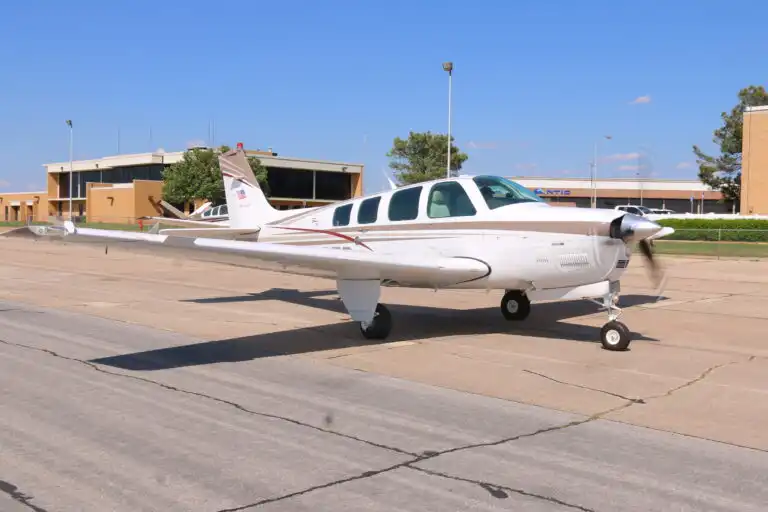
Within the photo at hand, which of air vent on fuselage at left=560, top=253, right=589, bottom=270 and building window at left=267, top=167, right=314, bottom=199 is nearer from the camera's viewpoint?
air vent on fuselage at left=560, top=253, right=589, bottom=270

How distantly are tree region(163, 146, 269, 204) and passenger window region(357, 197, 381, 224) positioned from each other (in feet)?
203

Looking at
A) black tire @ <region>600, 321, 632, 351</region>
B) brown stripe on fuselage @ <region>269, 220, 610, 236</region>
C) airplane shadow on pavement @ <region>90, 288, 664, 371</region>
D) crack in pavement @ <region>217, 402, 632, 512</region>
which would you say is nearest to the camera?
crack in pavement @ <region>217, 402, 632, 512</region>

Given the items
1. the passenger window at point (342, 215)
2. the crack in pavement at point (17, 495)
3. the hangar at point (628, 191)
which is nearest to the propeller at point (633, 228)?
the passenger window at point (342, 215)

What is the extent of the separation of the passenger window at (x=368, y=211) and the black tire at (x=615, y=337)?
3.95 metres

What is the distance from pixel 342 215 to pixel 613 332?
4.83 metres

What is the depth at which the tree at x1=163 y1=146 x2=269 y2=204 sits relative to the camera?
237ft

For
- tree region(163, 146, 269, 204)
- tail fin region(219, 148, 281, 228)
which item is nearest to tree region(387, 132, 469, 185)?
tree region(163, 146, 269, 204)

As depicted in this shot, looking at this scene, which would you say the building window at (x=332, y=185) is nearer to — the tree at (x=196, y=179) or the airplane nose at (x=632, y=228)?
the tree at (x=196, y=179)

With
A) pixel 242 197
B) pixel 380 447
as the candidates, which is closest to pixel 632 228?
pixel 380 447

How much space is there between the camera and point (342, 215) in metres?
12.1

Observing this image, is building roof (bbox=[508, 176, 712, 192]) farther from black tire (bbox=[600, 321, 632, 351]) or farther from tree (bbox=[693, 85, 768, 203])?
black tire (bbox=[600, 321, 632, 351])

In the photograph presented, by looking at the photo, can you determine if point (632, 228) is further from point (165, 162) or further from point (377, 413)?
point (165, 162)

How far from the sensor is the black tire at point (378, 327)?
33.4 ft

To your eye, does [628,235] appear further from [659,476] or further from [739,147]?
[739,147]
